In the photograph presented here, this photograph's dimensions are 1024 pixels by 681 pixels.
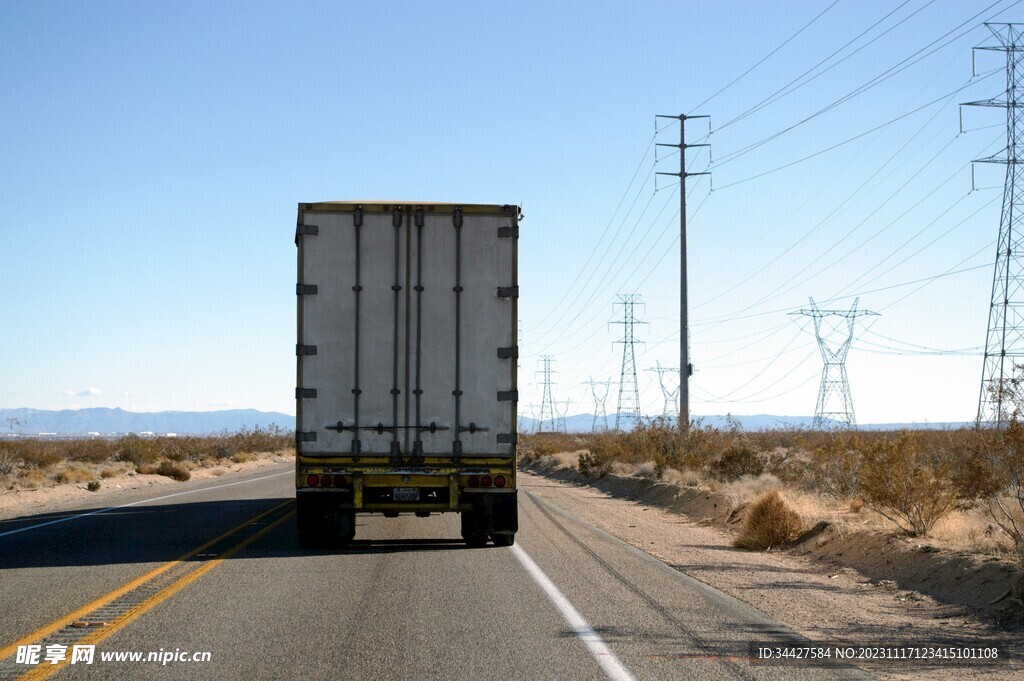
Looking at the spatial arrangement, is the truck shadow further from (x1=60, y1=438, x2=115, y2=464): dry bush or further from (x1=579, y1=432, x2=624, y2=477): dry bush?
(x1=60, y1=438, x2=115, y2=464): dry bush

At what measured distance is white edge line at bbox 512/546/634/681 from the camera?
286 inches

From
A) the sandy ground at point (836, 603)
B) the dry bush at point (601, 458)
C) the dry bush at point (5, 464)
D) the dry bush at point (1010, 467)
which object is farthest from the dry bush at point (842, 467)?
the dry bush at point (5, 464)

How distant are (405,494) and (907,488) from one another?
7.07 metres

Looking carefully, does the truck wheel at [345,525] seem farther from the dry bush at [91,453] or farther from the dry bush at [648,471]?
the dry bush at [91,453]

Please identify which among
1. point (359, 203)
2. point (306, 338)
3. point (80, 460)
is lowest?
point (80, 460)

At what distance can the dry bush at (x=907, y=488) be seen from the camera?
14.7 m

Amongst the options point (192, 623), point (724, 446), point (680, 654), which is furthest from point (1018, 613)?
point (724, 446)

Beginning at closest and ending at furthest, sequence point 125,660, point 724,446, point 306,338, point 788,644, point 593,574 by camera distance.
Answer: point 125,660
point 788,644
point 593,574
point 306,338
point 724,446

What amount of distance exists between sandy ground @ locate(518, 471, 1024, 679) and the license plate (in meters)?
3.44

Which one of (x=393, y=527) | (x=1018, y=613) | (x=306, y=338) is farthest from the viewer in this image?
(x=393, y=527)

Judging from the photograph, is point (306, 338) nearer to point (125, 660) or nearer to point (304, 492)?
point (304, 492)

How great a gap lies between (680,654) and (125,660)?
159 inches

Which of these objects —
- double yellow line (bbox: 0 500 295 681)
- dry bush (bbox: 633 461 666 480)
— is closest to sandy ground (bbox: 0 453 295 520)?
double yellow line (bbox: 0 500 295 681)

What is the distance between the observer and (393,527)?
18.0 m
